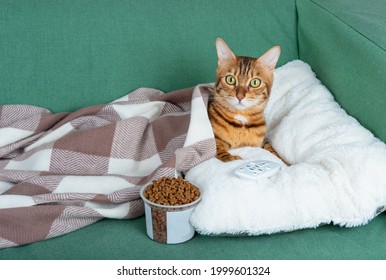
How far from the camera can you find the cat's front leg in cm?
156

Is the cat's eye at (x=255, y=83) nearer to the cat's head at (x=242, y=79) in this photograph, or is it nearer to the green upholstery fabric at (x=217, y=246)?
the cat's head at (x=242, y=79)

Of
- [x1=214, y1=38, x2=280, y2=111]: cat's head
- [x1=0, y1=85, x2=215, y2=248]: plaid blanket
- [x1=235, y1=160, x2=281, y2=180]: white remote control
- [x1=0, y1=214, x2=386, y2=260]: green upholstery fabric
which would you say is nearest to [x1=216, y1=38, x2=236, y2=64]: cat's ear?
[x1=214, y1=38, x2=280, y2=111]: cat's head

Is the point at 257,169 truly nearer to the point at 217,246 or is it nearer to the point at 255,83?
the point at 217,246

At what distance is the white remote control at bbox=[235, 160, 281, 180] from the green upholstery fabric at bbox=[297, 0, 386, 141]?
320 millimetres

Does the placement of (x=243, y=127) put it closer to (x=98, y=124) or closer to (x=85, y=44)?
(x=98, y=124)

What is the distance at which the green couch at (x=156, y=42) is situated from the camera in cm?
174

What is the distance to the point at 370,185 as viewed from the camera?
1347mm


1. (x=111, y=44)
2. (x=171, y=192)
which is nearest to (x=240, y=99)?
(x=171, y=192)

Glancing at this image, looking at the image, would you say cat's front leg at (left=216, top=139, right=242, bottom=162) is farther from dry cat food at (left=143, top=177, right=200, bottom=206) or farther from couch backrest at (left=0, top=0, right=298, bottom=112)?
couch backrest at (left=0, top=0, right=298, bottom=112)

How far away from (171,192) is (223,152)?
0.35 metres

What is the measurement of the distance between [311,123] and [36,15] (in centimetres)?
97
